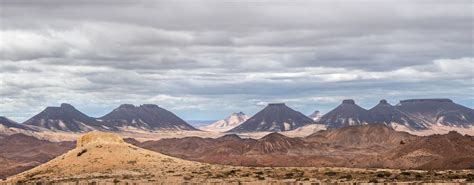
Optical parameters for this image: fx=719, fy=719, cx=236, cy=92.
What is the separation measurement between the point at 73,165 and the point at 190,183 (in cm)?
4061

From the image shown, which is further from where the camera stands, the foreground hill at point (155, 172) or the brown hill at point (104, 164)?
the brown hill at point (104, 164)

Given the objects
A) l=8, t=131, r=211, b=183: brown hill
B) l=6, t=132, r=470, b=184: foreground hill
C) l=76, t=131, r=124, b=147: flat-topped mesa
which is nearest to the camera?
l=6, t=132, r=470, b=184: foreground hill

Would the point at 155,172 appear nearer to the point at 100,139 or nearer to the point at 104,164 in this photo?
the point at 104,164

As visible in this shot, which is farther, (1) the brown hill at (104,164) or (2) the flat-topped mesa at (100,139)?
(2) the flat-topped mesa at (100,139)

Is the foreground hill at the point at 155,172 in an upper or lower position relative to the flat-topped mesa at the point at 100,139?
lower

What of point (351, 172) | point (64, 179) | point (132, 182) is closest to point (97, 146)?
point (64, 179)

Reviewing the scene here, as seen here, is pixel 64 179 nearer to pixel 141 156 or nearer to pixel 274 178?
pixel 141 156

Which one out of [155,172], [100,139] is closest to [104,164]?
[155,172]

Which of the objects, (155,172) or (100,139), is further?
(100,139)

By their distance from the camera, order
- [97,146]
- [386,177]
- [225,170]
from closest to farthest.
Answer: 1. [386,177]
2. [225,170]
3. [97,146]

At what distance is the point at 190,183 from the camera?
334 feet

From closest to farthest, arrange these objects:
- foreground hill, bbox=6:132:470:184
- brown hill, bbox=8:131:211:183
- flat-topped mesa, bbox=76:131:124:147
Answer: foreground hill, bbox=6:132:470:184, brown hill, bbox=8:131:211:183, flat-topped mesa, bbox=76:131:124:147

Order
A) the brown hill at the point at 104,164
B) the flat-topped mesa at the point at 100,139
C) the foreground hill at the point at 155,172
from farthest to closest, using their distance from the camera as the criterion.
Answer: the flat-topped mesa at the point at 100,139 → the brown hill at the point at 104,164 → the foreground hill at the point at 155,172

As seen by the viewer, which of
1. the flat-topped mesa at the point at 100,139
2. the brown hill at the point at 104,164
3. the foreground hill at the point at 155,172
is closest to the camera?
the foreground hill at the point at 155,172
